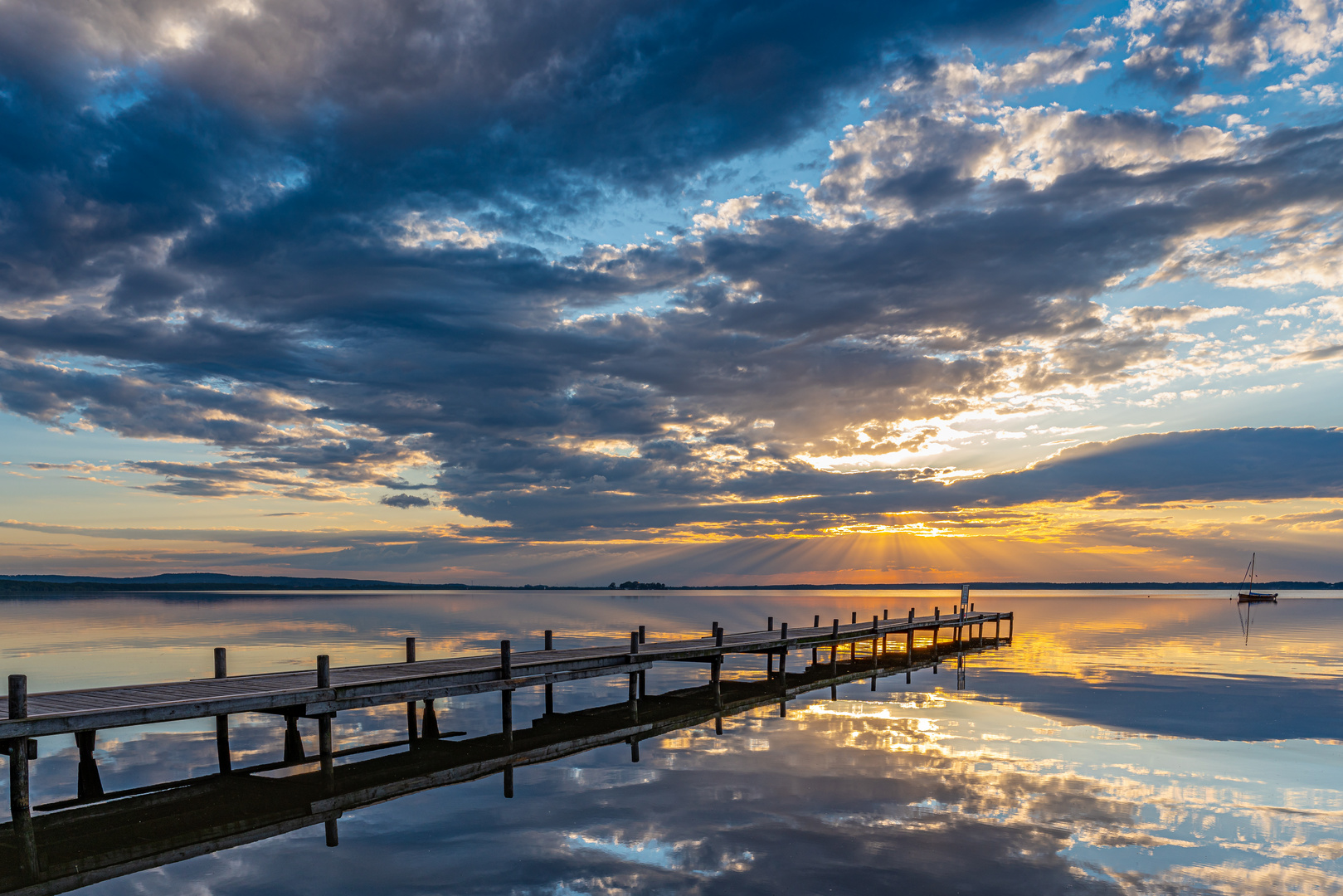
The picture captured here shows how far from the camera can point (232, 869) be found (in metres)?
13.0

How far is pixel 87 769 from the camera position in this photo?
18.2 m

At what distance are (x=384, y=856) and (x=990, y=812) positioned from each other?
11080mm

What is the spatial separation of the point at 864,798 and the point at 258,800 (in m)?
12.6

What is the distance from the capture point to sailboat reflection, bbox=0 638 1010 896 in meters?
13.2

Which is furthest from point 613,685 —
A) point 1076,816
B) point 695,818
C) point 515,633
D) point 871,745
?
point 515,633

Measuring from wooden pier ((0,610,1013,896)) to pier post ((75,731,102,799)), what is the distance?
3cm

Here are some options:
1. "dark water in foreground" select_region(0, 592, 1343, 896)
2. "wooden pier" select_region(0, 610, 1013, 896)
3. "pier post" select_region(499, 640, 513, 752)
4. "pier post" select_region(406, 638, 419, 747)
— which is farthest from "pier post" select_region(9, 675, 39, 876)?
"pier post" select_region(499, 640, 513, 752)

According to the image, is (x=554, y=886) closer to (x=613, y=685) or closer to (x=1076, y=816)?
(x=1076, y=816)

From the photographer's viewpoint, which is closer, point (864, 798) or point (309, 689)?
point (864, 798)

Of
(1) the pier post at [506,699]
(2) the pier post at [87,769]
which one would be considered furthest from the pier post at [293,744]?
(1) the pier post at [506,699]

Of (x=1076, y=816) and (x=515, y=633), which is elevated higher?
(x=1076, y=816)

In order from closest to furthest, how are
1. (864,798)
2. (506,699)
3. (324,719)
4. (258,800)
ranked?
(864,798)
(258,800)
(324,719)
(506,699)

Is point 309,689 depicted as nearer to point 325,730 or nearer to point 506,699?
point 325,730

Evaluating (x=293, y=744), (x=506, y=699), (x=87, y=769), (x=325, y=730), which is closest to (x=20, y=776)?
(x=87, y=769)
